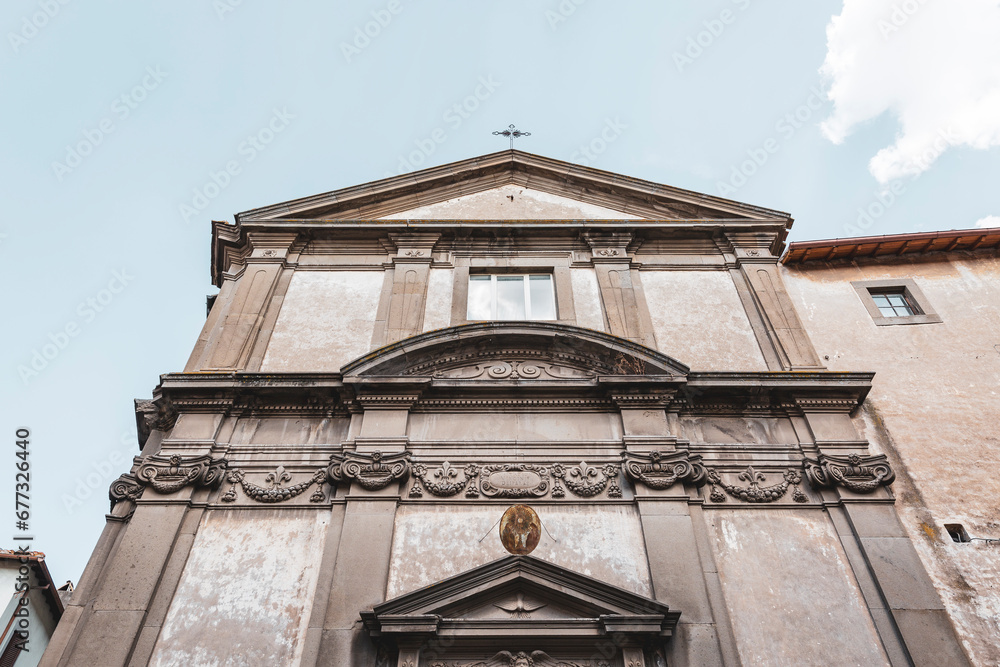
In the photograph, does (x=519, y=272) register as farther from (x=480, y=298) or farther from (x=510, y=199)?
(x=510, y=199)

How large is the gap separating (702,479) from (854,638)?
258 centimetres

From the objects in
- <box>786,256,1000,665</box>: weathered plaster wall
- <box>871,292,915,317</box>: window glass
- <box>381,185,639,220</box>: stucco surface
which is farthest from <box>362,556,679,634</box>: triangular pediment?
<box>871,292,915,317</box>: window glass

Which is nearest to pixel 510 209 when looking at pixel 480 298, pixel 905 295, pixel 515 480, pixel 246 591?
pixel 480 298

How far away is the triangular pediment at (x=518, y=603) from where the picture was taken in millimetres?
8328

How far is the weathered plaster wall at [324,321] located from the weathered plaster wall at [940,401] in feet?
26.4

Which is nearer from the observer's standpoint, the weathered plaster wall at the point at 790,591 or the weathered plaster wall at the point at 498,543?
the weathered plaster wall at the point at 790,591

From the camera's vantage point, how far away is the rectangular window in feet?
41.8

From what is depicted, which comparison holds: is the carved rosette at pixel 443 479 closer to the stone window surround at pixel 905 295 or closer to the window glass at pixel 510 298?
the window glass at pixel 510 298

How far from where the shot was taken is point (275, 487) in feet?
32.6

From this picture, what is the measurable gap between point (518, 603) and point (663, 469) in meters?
2.77

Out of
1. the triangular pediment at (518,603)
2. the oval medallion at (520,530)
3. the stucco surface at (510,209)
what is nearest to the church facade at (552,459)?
the triangular pediment at (518,603)

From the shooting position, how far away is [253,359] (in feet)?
38.6

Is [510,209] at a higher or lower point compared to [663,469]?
higher

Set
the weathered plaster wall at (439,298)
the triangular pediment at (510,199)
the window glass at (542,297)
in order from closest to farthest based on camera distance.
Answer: the weathered plaster wall at (439,298) < the window glass at (542,297) < the triangular pediment at (510,199)
